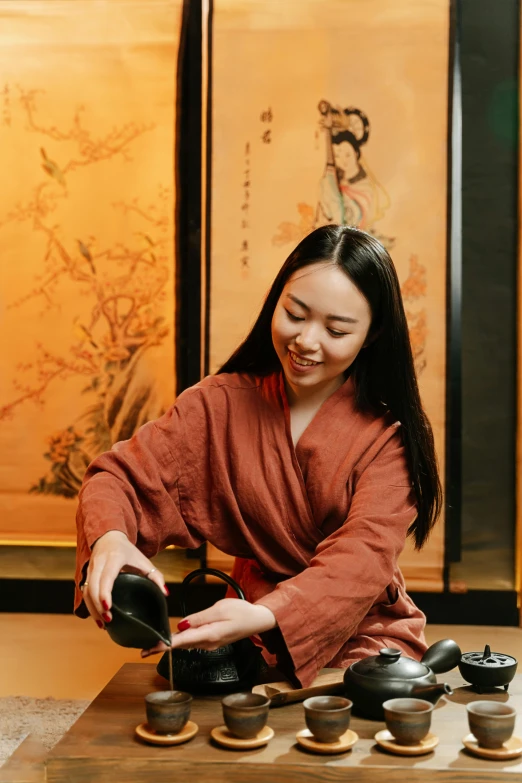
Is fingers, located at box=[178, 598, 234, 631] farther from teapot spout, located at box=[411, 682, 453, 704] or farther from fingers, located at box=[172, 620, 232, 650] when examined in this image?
teapot spout, located at box=[411, 682, 453, 704]

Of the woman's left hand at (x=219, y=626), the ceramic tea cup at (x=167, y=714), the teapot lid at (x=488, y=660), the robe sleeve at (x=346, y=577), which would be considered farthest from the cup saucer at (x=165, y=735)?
the teapot lid at (x=488, y=660)

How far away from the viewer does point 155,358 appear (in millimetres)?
3893

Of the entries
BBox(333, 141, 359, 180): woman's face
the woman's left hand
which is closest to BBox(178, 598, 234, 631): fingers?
the woman's left hand

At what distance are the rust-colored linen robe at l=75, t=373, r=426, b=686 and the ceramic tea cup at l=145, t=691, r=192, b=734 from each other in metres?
0.37

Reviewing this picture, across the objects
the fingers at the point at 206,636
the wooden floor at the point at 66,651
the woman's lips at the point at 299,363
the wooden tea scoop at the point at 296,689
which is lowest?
the wooden floor at the point at 66,651

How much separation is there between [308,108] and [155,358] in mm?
1269

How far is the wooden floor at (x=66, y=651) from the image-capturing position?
2.96 metres

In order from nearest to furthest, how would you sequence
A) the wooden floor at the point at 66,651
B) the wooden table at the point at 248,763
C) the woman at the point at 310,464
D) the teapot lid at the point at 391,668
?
1. the wooden table at the point at 248,763
2. the teapot lid at the point at 391,668
3. the woman at the point at 310,464
4. the wooden floor at the point at 66,651

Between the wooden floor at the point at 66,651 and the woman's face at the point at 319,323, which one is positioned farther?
the wooden floor at the point at 66,651

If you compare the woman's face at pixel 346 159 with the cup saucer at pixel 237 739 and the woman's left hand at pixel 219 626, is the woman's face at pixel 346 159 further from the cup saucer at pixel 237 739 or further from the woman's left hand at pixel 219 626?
the cup saucer at pixel 237 739

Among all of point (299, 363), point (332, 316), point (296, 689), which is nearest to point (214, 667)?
point (296, 689)

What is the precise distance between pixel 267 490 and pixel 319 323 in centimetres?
42

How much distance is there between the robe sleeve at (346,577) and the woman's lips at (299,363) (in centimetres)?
28

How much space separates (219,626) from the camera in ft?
5.37
